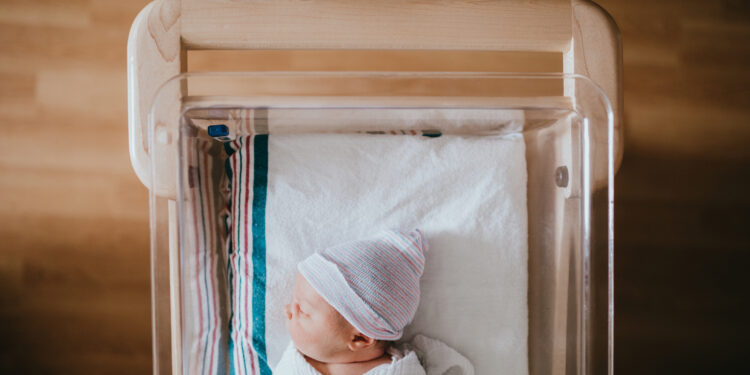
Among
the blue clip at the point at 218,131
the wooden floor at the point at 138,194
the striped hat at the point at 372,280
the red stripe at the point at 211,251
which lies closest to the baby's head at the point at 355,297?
the striped hat at the point at 372,280

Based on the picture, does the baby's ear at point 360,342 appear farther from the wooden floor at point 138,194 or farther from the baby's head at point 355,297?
the wooden floor at point 138,194

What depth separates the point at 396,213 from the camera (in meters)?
0.76

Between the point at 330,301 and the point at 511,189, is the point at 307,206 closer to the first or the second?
the point at 330,301

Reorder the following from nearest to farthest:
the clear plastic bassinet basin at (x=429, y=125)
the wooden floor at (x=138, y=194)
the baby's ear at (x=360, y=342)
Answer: the clear plastic bassinet basin at (x=429, y=125) → the baby's ear at (x=360, y=342) → the wooden floor at (x=138, y=194)

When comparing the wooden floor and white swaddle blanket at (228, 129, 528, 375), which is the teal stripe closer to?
white swaddle blanket at (228, 129, 528, 375)

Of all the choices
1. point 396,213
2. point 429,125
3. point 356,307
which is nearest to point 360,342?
point 356,307

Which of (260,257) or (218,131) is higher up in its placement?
(218,131)

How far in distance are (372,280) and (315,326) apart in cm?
11

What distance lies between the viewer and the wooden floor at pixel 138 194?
1066 mm

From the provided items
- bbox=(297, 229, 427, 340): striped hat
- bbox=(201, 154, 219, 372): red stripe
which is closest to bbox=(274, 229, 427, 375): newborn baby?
bbox=(297, 229, 427, 340): striped hat

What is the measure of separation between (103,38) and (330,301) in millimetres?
833

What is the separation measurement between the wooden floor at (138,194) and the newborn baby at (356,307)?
0.56 metres

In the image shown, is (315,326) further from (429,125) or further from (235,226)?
(429,125)

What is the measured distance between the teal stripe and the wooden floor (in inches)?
18.2
